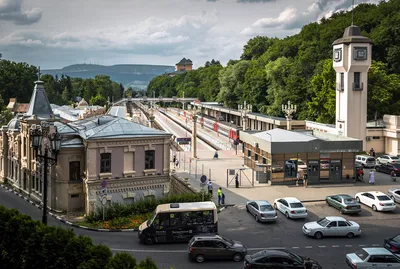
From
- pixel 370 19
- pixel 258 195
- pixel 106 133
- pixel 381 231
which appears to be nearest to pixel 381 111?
pixel 370 19

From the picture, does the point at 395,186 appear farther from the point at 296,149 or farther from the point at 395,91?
the point at 395,91

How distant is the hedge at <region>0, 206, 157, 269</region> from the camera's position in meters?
16.8

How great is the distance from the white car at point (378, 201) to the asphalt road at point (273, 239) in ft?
1.48

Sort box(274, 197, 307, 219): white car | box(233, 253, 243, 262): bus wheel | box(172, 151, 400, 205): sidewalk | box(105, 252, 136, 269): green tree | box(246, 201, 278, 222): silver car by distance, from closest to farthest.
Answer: box(105, 252, 136, 269): green tree < box(233, 253, 243, 262): bus wheel < box(246, 201, 278, 222): silver car < box(274, 197, 307, 219): white car < box(172, 151, 400, 205): sidewalk

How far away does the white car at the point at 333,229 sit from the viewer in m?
27.6

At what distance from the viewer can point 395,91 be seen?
66.9 metres

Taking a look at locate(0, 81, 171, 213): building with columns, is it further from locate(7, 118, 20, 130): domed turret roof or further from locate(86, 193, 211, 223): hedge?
locate(7, 118, 20, 130): domed turret roof

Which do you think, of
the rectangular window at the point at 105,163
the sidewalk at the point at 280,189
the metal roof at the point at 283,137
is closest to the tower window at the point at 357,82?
the sidewalk at the point at 280,189

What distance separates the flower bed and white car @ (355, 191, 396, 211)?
1650 centimetres

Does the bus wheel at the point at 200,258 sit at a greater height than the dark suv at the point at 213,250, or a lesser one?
lesser

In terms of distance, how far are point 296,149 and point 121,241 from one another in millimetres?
20688

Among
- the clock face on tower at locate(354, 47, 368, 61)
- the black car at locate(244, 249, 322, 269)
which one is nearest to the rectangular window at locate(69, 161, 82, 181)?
the black car at locate(244, 249, 322, 269)

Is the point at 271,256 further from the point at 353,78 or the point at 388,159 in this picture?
the point at 353,78

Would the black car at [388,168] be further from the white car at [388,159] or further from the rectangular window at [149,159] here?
the rectangular window at [149,159]
